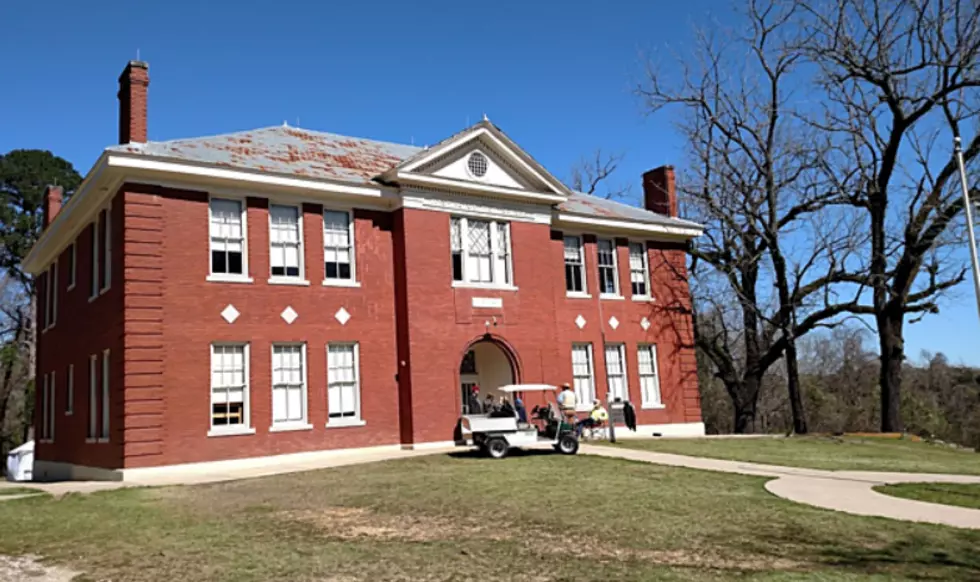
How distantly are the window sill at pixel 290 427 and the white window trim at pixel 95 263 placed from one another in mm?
6349

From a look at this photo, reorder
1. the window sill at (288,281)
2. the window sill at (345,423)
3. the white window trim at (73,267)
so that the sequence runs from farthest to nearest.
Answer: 1. the white window trim at (73,267)
2. the window sill at (345,423)
3. the window sill at (288,281)

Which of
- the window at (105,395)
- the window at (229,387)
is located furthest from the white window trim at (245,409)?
the window at (105,395)

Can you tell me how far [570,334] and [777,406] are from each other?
3623 centimetres

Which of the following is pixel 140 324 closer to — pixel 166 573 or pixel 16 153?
pixel 166 573

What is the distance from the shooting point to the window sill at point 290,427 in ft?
69.5

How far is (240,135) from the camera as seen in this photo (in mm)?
24406

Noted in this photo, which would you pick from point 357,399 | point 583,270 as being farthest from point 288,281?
point 583,270

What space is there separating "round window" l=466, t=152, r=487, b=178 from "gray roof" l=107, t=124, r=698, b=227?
→ 1049mm

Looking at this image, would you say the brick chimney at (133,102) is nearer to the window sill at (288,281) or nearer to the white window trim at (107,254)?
the white window trim at (107,254)

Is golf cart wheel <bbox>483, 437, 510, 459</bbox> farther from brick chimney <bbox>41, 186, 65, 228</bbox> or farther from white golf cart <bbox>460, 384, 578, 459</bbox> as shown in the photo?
brick chimney <bbox>41, 186, 65, 228</bbox>

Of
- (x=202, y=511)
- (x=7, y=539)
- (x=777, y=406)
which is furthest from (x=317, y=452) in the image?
(x=777, y=406)

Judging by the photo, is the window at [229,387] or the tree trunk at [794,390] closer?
the window at [229,387]

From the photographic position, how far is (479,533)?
10.6 m

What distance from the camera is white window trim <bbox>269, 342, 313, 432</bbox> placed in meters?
21.3
